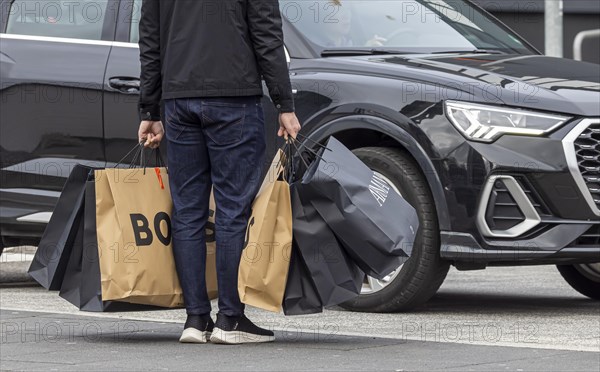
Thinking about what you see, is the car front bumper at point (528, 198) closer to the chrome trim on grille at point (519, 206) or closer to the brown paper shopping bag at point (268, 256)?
the chrome trim on grille at point (519, 206)

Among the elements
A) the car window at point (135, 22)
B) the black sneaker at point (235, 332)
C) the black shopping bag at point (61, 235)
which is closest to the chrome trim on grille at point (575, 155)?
the black sneaker at point (235, 332)

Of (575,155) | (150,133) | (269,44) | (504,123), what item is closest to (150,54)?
(150,133)

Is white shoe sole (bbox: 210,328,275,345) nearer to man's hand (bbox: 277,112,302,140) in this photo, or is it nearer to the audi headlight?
man's hand (bbox: 277,112,302,140)

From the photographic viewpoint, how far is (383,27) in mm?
8102

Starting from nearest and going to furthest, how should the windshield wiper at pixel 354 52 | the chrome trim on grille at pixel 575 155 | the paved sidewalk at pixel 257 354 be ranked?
the paved sidewalk at pixel 257 354, the chrome trim on grille at pixel 575 155, the windshield wiper at pixel 354 52

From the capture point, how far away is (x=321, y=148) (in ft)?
20.4

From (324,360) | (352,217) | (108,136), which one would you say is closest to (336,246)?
(352,217)

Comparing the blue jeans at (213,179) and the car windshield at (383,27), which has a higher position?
the car windshield at (383,27)

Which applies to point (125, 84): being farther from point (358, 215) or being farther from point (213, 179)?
point (358, 215)

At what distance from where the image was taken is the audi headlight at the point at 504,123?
7.05 m

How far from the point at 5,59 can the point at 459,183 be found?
2898mm

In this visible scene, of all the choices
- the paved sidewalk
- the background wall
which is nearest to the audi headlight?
the paved sidewalk

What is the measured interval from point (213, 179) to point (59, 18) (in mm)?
2870

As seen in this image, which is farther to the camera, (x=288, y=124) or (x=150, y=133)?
A: (x=150, y=133)
